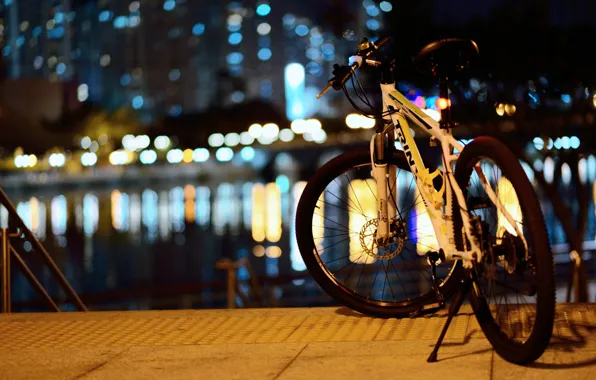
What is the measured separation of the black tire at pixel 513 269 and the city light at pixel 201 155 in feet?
284

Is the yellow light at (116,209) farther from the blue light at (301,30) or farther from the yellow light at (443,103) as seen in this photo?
the blue light at (301,30)

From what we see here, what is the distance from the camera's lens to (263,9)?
149 m

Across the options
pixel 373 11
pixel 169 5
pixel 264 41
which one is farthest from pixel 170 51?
pixel 373 11

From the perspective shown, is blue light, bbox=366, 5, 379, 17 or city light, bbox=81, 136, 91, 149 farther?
city light, bbox=81, 136, 91, 149


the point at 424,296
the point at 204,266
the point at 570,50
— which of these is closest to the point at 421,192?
the point at 424,296

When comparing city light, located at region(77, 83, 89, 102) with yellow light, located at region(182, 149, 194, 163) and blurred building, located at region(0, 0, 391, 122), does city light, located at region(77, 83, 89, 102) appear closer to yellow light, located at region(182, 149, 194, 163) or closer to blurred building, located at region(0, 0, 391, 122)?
blurred building, located at region(0, 0, 391, 122)

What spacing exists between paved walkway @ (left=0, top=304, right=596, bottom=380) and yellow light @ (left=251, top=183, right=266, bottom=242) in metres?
37.0

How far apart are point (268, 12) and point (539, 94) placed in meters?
138

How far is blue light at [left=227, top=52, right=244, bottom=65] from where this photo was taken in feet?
454

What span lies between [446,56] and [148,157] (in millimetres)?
91439

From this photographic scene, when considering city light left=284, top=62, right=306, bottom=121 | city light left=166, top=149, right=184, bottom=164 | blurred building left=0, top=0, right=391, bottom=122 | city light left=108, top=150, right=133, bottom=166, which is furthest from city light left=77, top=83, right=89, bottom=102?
city light left=166, top=149, right=184, bottom=164

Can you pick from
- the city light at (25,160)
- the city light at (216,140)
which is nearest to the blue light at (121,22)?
the city light at (25,160)

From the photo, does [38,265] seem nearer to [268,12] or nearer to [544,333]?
[544,333]

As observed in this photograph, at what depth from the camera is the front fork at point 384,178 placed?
3.99 metres
